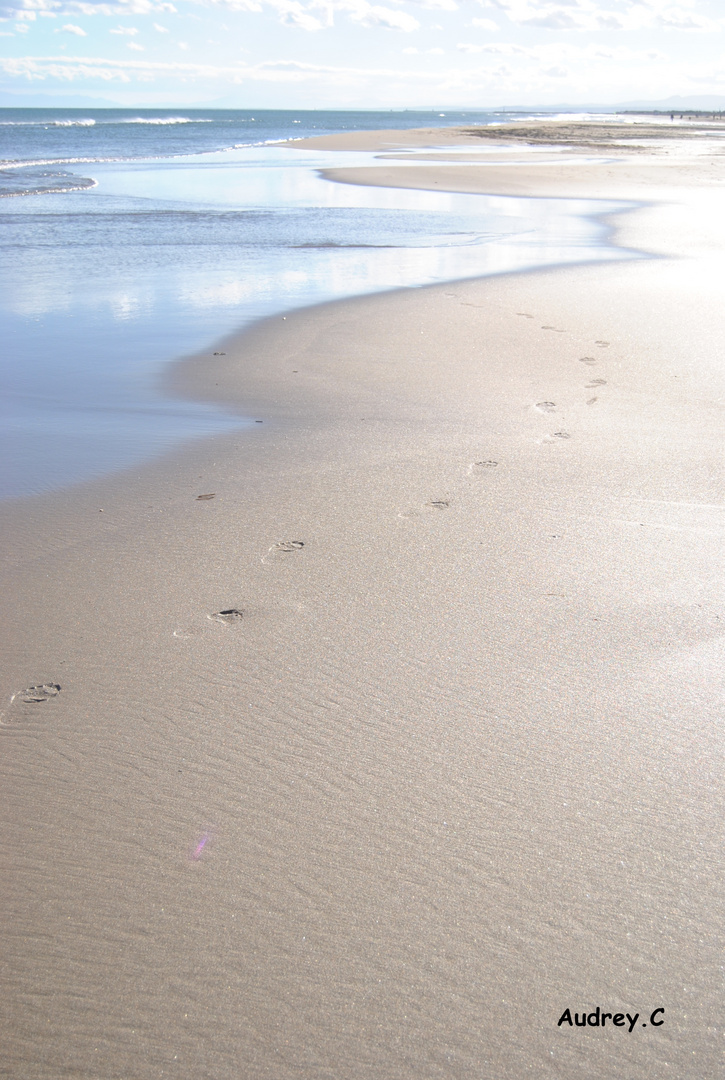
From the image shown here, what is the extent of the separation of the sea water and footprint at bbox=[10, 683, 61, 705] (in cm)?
169

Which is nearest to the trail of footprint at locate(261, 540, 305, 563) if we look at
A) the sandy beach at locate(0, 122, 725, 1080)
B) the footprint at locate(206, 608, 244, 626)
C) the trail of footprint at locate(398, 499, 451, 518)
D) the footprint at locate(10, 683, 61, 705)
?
the sandy beach at locate(0, 122, 725, 1080)

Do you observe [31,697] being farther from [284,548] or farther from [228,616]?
[284,548]

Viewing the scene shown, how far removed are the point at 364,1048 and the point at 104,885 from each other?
723mm

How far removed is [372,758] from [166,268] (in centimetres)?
872

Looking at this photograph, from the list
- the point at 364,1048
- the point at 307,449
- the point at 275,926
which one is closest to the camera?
the point at 364,1048

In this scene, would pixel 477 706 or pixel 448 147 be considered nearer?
pixel 477 706

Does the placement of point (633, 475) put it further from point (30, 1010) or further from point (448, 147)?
point (448, 147)

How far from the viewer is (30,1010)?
1.67 m

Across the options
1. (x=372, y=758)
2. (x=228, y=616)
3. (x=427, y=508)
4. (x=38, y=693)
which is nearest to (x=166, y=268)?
(x=427, y=508)

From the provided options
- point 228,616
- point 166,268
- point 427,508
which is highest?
point 166,268

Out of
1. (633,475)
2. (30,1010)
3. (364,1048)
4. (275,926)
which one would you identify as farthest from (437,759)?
(633,475)

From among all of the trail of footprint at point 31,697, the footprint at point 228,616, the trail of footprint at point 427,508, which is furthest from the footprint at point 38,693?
the trail of footprint at point 427,508

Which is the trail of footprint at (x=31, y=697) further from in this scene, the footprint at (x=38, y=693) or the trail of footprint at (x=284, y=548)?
the trail of footprint at (x=284, y=548)

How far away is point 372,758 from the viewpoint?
2223 millimetres
